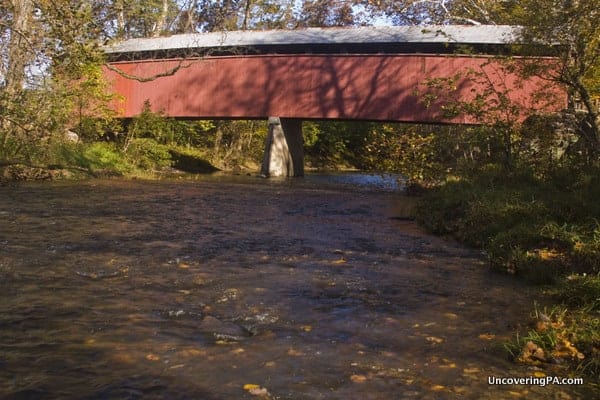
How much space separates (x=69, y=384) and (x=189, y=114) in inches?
824

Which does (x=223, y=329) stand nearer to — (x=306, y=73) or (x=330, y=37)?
(x=306, y=73)

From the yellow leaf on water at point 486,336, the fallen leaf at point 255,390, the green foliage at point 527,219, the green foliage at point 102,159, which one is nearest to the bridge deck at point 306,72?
the green foliage at point 102,159

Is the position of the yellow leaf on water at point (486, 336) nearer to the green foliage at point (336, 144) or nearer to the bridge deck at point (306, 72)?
the bridge deck at point (306, 72)

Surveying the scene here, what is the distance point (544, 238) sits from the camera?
612cm

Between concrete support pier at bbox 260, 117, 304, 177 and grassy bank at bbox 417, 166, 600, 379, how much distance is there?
1189 cm

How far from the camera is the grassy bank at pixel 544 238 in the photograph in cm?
319

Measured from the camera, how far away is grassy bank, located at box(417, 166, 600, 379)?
3.19 metres

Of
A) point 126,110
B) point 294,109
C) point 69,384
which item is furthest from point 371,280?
point 126,110

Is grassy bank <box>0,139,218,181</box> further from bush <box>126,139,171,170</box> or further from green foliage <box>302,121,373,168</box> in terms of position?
green foliage <box>302,121,373,168</box>

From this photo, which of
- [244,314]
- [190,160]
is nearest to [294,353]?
[244,314]

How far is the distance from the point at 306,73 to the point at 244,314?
17418 mm

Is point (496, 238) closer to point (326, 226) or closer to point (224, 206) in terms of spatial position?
point (326, 226)

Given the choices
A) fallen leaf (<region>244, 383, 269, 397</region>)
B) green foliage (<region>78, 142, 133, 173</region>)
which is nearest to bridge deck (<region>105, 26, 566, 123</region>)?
green foliage (<region>78, 142, 133, 173</region>)

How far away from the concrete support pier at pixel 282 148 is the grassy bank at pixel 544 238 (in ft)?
39.0
